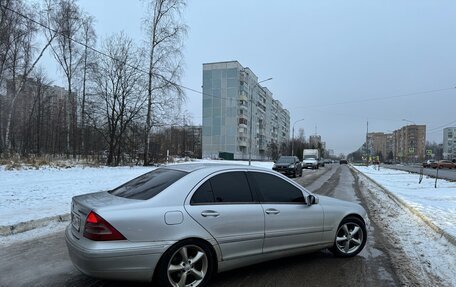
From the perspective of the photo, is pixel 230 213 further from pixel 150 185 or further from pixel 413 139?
pixel 413 139

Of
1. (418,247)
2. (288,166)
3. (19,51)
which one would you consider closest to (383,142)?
(288,166)

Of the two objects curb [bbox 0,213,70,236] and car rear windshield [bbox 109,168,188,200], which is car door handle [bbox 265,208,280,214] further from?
curb [bbox 0,213,70,236]

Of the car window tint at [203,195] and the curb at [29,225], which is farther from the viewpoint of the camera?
the curb at [29,225]

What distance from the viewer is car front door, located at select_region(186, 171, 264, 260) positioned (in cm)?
456

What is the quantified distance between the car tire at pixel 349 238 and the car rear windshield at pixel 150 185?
2820 mm

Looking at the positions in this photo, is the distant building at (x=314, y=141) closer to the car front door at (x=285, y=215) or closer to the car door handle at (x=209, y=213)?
the car front door at (x=285, y=215)

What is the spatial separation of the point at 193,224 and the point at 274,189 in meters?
1.48

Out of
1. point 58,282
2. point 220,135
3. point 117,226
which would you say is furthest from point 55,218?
point 220,135

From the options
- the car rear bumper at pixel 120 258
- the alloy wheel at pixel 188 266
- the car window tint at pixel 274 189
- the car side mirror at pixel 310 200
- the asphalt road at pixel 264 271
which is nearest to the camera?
the car rear bumper at pixel 120 258

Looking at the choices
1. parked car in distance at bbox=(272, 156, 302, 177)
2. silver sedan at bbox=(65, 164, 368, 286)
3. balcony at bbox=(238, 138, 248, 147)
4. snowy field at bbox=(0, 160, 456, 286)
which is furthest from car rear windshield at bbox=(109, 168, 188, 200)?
balcony at bbox=(238, 138, 248, 147)

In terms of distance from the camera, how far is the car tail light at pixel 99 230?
13.4 feet

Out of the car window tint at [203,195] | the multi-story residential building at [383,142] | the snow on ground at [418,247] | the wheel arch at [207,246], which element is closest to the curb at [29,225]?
the wheel arch at [207,246]

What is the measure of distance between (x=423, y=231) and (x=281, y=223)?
4.93m

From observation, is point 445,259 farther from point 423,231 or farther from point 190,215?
point 190,215
